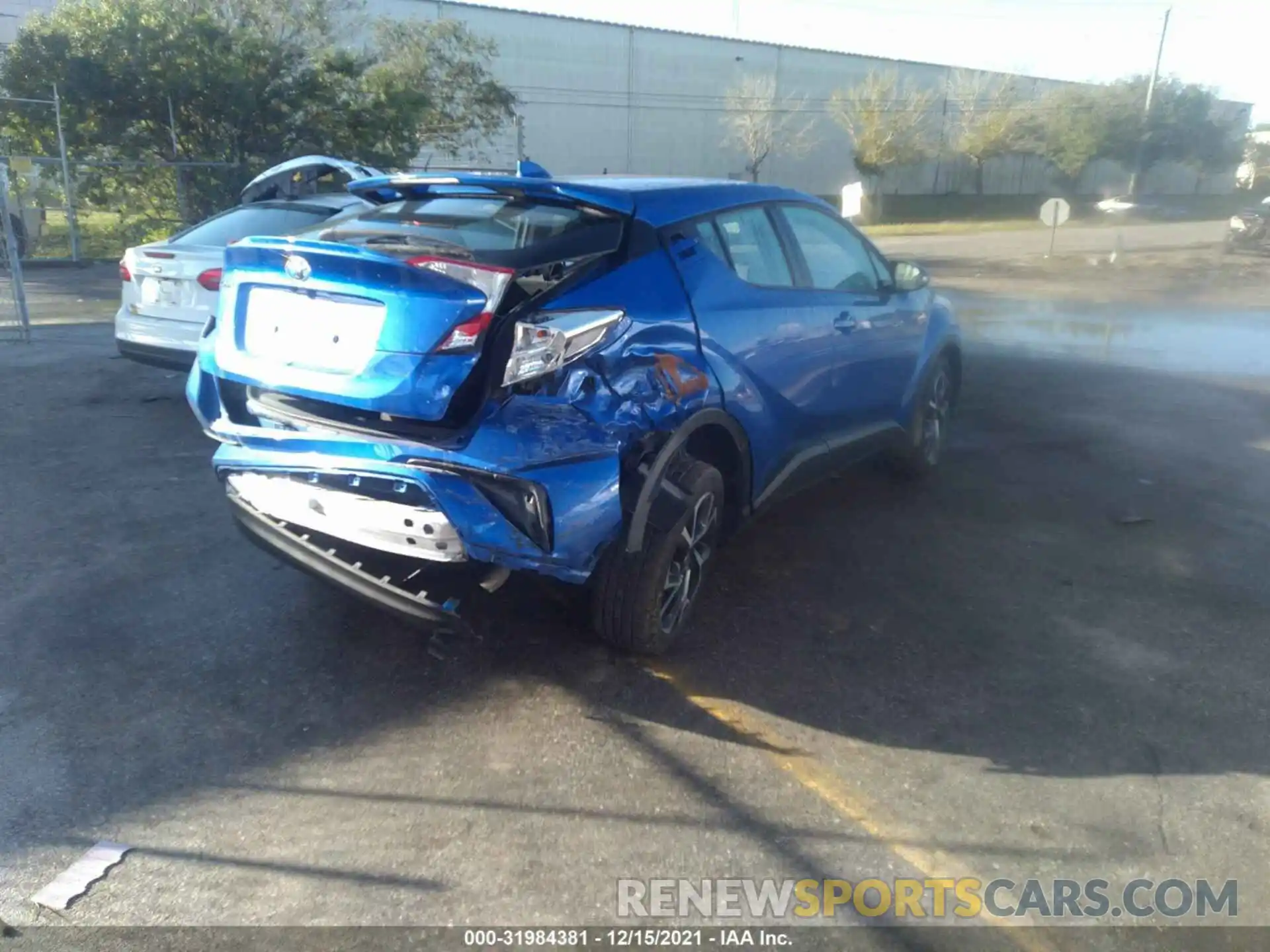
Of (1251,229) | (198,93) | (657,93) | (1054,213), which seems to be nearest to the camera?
(198,93)

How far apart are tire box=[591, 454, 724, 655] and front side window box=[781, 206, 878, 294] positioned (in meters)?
1.52

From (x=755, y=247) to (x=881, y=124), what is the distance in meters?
51.7

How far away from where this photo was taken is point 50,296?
15.7m

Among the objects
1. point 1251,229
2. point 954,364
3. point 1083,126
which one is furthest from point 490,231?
point 1083,126

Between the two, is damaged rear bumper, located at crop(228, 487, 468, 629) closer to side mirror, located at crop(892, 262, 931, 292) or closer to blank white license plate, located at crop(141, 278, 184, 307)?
side mirror, located at crop(892, 262, 931, 292)

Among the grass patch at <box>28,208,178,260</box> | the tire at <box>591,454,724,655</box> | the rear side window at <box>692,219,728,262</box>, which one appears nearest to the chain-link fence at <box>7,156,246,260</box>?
the grass patch at <box>28,208,178,260</box>

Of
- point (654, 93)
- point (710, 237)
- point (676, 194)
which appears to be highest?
point (654, 93)

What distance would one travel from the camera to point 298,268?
3.88m

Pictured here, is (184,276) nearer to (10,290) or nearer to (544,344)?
(544,344)

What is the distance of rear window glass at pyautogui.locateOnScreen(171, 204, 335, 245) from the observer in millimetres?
7668

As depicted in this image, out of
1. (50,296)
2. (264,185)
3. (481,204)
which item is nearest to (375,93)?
(50,296)

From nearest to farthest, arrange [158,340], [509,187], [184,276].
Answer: [509,187]
[184,276]
[158,340]

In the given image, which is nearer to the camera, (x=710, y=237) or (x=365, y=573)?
(x=365, y=573)

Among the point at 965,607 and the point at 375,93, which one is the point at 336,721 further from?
the point at 375,93
